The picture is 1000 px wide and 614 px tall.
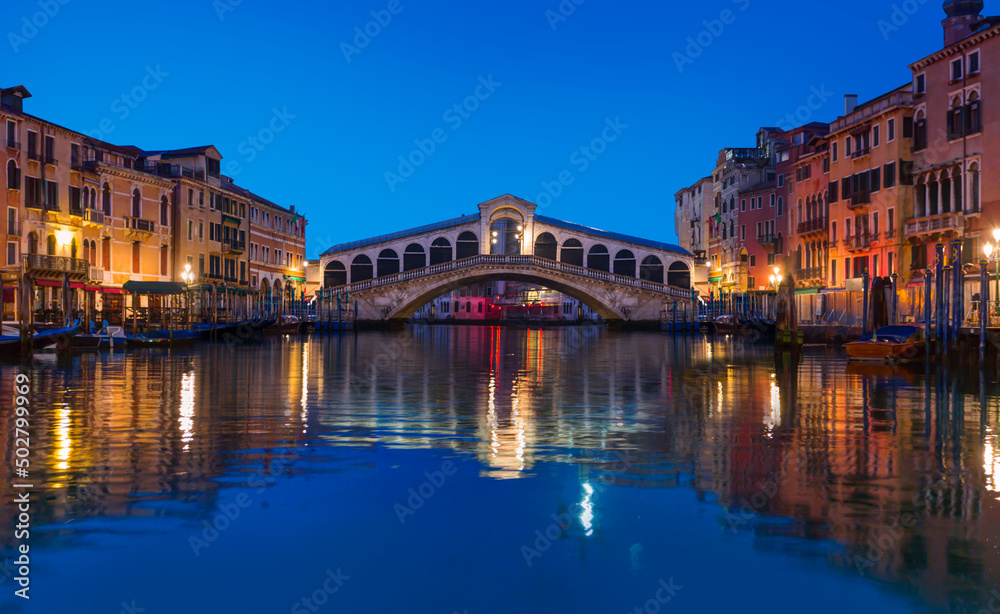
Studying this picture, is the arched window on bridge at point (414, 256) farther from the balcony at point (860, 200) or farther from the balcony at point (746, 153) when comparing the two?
the balcony at point (860, 200)

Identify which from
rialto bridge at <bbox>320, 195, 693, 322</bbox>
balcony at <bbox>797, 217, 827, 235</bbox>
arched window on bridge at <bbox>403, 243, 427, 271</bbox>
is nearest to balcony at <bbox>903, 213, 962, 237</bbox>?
balcony at <bbox>797, 217, 827, 235</bbox>

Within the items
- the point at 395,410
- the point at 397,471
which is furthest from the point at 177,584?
the point at 395,410

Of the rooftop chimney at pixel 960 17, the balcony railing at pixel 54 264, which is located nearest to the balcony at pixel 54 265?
the balcony railing at pixel 54 264

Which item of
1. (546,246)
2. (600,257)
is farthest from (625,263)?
(546,246)

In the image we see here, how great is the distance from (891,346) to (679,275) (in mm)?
47900

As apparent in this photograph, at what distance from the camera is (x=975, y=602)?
504 cm

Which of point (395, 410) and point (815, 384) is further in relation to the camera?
point (815, 384)

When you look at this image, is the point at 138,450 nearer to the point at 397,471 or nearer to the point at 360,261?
the point at 397,471

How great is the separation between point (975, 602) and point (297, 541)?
408cm

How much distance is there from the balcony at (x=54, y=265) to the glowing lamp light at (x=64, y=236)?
883 millimetres

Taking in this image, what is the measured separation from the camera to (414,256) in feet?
235

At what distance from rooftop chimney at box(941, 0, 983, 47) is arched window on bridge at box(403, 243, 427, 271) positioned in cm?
4175

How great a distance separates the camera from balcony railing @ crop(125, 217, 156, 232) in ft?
158

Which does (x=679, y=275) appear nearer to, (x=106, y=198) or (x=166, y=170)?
(x=166, y=170)
